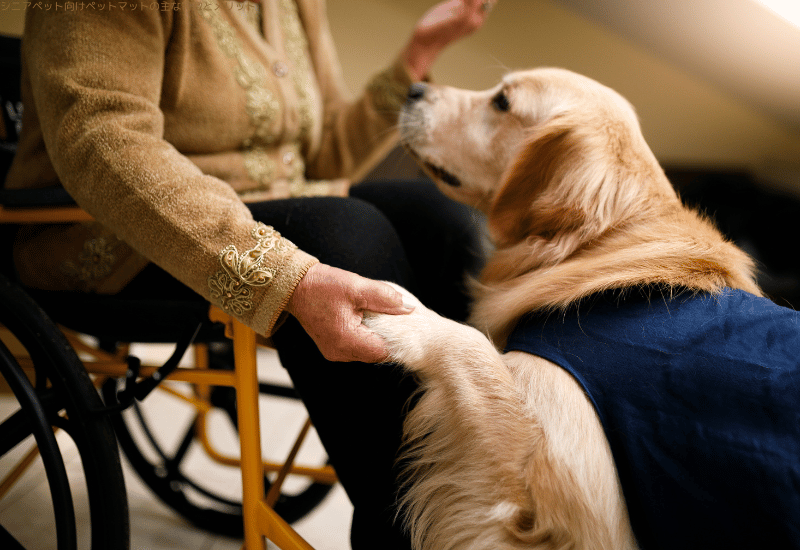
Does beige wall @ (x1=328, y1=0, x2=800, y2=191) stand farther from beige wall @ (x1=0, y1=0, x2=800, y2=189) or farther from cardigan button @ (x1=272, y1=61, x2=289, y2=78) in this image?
cardigan button @ (x1=272, y1=61, x2=289, y2=78)

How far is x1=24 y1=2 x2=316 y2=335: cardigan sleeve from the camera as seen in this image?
535 mm

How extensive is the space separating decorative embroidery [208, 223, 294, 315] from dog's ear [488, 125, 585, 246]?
0.32 meters

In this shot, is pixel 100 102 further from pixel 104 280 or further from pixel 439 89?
pixel 439 89

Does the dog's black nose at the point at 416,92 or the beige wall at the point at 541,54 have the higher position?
the beige wall at the point at 541,54

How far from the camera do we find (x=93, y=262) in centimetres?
68

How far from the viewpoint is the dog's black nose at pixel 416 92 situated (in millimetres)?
897

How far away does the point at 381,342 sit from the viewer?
0.52 m

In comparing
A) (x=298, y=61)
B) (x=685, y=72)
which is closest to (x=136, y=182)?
(x=298, y=61)

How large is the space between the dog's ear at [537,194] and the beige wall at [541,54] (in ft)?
3.95

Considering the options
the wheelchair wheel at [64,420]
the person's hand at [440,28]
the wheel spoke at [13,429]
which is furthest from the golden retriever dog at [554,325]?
the wheel spoke at [13,429]

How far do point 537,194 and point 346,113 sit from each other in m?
0.52

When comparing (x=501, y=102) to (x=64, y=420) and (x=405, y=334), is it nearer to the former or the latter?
(x=405, y=334)

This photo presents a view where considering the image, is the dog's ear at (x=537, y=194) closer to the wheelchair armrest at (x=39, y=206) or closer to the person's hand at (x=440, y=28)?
the person's hand at (x=440, y=28)

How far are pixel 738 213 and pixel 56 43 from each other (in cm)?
260
